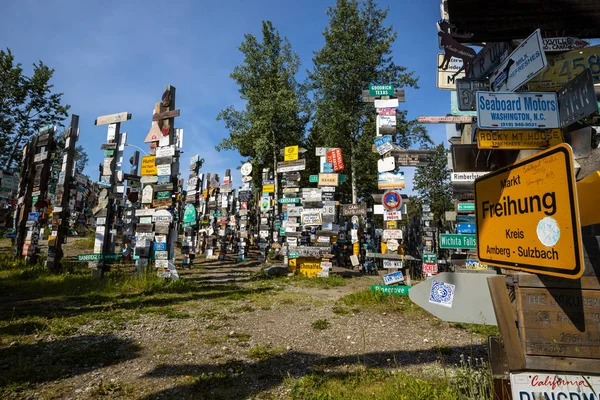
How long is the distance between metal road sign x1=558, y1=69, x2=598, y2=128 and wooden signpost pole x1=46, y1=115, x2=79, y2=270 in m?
13.1

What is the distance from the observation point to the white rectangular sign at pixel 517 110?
2.83 meters

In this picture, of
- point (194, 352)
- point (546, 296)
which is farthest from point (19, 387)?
point (546, 296)

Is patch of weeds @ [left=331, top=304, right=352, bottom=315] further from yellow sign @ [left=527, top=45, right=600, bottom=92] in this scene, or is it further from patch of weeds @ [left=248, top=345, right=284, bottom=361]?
yellow sign @ [left=527, top=45, right=600, bottom=92]

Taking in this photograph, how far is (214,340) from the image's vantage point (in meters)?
5.12

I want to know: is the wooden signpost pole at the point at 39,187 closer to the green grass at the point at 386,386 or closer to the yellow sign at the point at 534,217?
the green grass at the point at 386,386

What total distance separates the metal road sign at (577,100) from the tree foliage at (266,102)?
21191 mm

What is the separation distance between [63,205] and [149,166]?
11.7ft

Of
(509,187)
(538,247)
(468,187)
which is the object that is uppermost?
(468,187)

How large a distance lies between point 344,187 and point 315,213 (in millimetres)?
20242

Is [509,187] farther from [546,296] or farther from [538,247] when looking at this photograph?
[546,296]

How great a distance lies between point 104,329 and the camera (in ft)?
18.2

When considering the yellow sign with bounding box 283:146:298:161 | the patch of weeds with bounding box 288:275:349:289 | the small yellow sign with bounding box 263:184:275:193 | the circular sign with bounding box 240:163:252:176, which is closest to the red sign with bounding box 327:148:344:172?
the yellow sign with bounding box 283:146:298:161

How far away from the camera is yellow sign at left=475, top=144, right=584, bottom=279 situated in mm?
1780

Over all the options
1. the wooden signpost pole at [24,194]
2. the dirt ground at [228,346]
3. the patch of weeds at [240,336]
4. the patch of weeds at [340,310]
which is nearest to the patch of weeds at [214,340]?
the dirt ground at [228,346]
